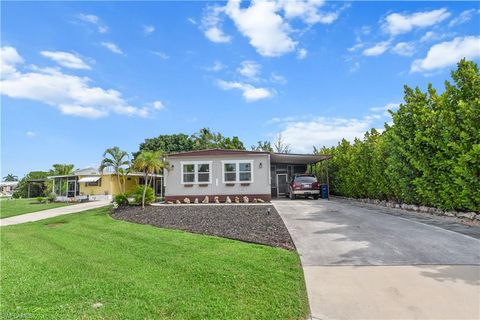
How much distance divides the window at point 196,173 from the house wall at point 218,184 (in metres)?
0.19

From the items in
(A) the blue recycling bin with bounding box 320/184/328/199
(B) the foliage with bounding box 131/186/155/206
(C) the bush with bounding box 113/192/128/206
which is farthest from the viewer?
(A) the blue recycling bin with bounding box 320/184/328/199

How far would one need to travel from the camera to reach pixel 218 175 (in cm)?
1795

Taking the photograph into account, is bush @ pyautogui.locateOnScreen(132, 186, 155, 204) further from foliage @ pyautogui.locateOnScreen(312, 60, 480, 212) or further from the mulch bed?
foliage @ pyautogui.locateOnScreen(312, 60, 480, 212)

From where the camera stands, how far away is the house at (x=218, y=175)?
17.7 meters

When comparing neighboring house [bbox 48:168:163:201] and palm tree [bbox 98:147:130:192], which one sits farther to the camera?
neighboring house [bbox 48:168:163:201]

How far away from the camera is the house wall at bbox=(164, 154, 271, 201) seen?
1767cm

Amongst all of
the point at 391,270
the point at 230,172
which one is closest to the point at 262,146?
the point at 230,172

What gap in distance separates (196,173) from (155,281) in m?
13.6

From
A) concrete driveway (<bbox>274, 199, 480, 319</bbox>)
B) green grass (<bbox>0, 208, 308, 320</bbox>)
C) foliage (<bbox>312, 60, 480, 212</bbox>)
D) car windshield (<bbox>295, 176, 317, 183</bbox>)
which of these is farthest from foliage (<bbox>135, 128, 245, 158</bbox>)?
concrete driveway (<bbox>274, 199, 480, 319</bbox>)

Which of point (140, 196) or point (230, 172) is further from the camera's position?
point (230, 172)

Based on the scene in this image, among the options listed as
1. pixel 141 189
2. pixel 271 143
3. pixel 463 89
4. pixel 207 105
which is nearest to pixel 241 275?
pixel 463 89

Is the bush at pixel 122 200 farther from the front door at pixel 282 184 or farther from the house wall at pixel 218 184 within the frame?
the front door at pixel 282 184

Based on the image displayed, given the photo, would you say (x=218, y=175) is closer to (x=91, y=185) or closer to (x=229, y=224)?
(x=229, y=224)

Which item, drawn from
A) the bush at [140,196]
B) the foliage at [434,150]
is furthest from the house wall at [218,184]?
the foliage at [434,150]
